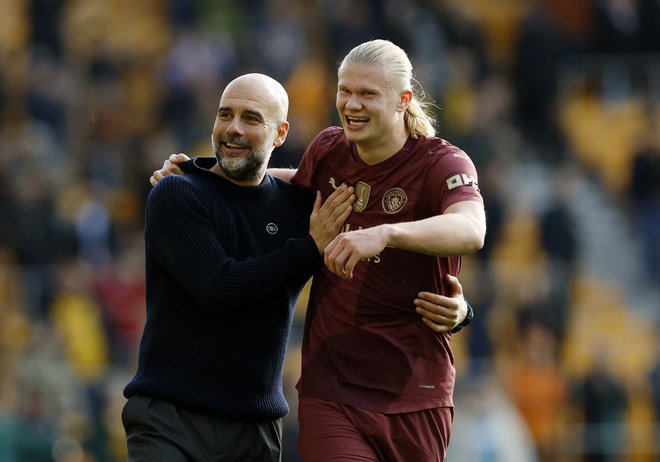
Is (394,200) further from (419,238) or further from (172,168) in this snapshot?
(172,168)

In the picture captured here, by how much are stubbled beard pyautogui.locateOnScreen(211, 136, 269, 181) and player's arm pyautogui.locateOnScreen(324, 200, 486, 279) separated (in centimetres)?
97

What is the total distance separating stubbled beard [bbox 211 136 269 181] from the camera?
681cm

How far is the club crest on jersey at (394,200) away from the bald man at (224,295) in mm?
188

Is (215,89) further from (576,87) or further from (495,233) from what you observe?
(576,87)

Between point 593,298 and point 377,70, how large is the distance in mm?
10612

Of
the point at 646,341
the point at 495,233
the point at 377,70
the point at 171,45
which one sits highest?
the point at 171,45

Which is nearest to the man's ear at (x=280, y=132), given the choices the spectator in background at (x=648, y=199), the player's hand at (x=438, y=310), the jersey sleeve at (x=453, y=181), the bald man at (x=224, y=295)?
the bald man at (x=224, y=295)

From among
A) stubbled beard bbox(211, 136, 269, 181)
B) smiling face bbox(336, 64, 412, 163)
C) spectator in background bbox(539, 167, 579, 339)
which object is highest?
smiling face bbox(336, 64, 412, 163)

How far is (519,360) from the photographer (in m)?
14.3

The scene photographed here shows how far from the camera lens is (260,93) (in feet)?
22.7

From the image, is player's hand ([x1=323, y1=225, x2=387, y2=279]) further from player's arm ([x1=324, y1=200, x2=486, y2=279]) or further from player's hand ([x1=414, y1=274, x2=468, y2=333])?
player's hand ([x1=414, y1=274, x2=468, y2=333])

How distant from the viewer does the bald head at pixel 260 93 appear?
688 cm

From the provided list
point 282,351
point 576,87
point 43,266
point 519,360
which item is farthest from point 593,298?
point 282,351

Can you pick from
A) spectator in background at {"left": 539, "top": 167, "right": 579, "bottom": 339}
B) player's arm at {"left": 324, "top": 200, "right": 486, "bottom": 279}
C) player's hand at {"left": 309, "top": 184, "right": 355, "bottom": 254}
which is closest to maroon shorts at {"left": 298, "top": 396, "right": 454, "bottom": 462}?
player's hand at {"left": 309, "top": 184, "right": 355, "bottom": 254}
